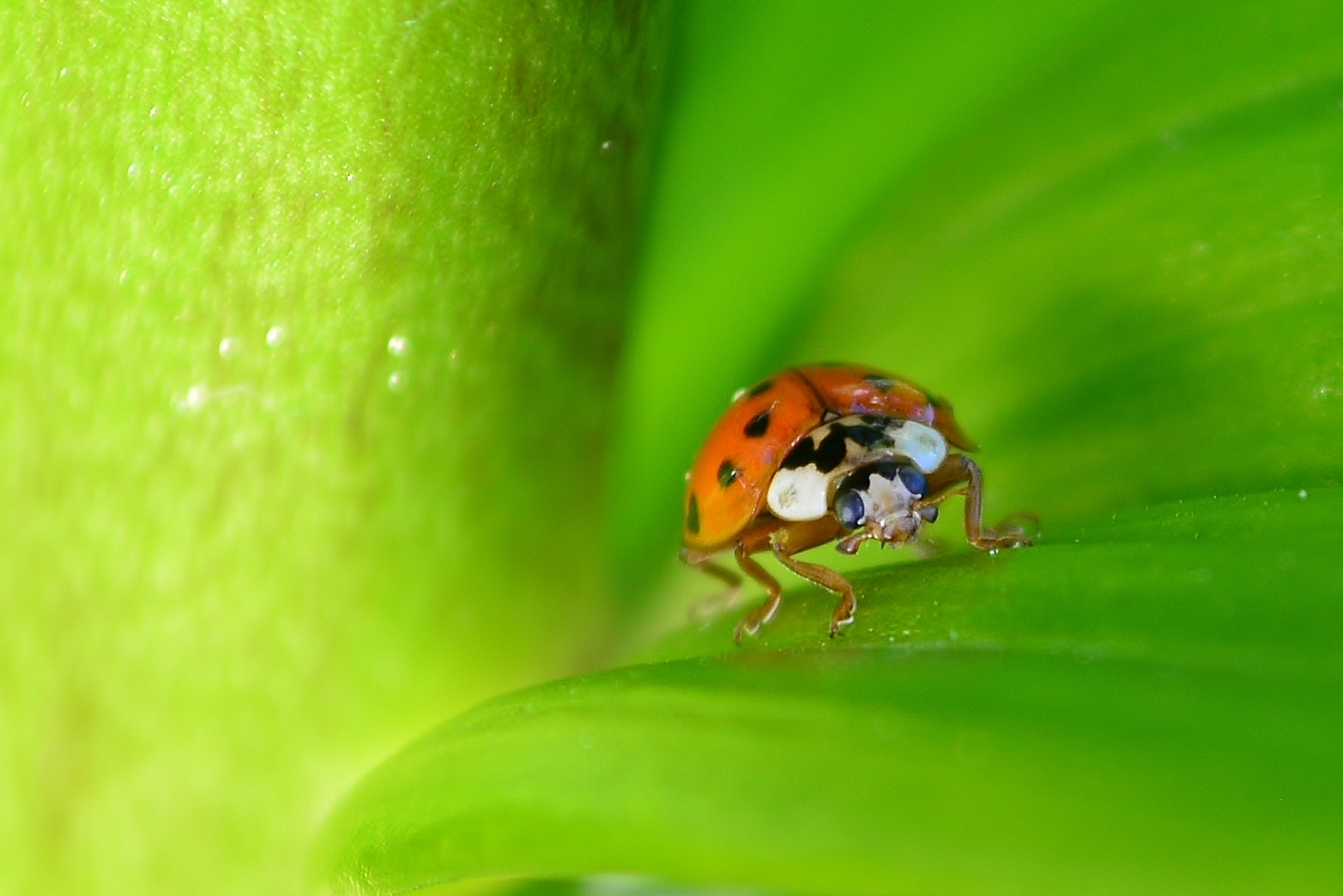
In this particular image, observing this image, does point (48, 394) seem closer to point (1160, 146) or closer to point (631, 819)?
point (631, 819)

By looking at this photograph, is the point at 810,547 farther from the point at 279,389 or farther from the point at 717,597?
the point at 279,389

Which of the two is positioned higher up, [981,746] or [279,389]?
[279,389]

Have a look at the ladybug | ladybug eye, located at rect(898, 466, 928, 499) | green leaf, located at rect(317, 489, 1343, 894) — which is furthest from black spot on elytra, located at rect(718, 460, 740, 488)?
green leaf, located at rect(317, 489, 1343, 894)

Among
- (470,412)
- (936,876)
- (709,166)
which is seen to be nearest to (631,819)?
(936,876)

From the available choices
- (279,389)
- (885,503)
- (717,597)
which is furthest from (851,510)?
(279,389)

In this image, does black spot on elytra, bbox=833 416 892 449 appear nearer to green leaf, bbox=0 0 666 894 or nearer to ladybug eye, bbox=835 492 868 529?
ladybug eye, bbox=835 492 868 529

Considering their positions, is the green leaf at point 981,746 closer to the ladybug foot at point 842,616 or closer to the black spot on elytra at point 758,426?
the ladybug foot at point 842,616

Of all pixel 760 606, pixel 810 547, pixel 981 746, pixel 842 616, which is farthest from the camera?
pixel 810 547
